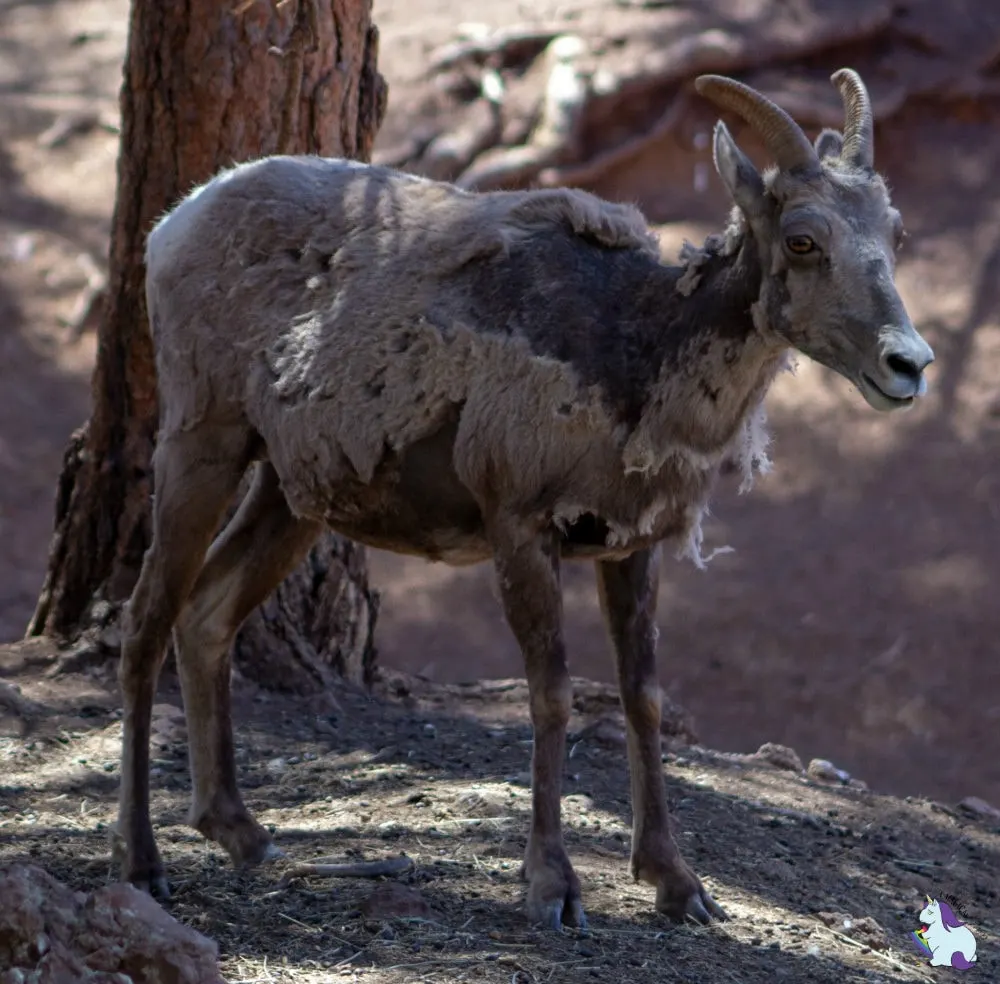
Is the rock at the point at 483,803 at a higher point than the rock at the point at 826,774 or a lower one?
higher

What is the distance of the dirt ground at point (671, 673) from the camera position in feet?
15.7

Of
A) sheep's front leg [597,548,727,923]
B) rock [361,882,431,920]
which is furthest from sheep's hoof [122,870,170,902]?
sheep's front leg [597,548,727,923]

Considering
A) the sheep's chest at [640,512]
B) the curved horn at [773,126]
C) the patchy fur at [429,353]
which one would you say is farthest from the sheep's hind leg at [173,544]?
the curved horn at [773,126]

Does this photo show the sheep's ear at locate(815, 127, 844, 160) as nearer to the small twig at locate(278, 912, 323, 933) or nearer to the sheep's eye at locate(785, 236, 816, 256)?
the sheep's eye at locate(785, 236, 816, 256)

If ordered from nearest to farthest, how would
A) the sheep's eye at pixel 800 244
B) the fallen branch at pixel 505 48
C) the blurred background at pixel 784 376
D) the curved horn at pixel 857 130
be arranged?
the sheep's eye at pixel 800 244 < the curved horn at pixel 857 130 < the blurred background at pixel 784 376 < the fallen branch at pixel 505 48

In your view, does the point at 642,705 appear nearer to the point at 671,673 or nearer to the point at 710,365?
the point at 710,365

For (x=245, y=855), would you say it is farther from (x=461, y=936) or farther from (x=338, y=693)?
(x=338, y=693)

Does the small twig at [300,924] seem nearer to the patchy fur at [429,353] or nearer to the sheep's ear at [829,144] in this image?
the patchy fur at [429,353]

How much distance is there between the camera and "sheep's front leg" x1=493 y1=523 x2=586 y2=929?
15.4 ft

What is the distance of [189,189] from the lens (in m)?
6.82

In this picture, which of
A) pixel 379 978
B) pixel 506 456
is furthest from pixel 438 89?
pixel 379 978

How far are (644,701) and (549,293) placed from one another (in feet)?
4.27

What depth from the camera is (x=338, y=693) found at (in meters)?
7.23

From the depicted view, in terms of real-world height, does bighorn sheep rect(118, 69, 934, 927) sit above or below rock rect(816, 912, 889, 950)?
above
